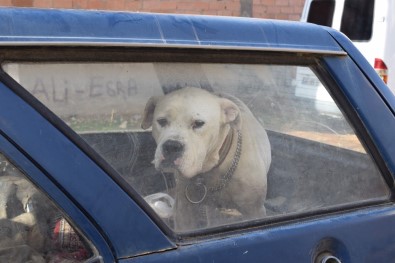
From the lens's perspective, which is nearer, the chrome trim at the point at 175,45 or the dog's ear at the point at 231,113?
the chrome trim at the point at 175,45

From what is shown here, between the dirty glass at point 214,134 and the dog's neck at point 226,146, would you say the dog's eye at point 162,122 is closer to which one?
the dirty glass at point 214,134

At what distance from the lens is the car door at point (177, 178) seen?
4.56 feet

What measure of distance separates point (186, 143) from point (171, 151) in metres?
0.06

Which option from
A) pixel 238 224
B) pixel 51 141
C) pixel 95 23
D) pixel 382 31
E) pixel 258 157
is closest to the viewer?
pixel 51 141

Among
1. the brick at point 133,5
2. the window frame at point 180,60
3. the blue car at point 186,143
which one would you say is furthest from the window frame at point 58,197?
the brick at point 133,5

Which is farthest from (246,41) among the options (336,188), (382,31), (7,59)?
(382,31)

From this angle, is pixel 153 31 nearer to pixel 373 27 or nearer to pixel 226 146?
pixel 226 146

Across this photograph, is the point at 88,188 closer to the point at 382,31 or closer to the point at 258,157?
the point at 258,157

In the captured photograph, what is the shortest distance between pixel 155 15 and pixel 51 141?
495 mm

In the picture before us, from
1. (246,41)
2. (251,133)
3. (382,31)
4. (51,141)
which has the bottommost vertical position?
(382,31)

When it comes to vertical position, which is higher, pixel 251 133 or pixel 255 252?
pixel 251 133

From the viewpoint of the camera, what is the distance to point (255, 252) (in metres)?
1.54

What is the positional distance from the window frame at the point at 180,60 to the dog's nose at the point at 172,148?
8.0 inches

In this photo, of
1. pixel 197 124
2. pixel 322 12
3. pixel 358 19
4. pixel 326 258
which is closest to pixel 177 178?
pixel 197 124
